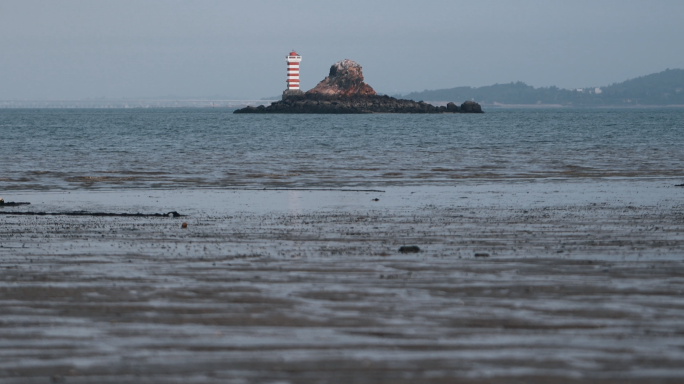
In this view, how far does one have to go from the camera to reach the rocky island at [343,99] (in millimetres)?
143875

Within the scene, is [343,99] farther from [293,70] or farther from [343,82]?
[293,70]

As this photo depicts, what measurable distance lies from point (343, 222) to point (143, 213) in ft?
12.8

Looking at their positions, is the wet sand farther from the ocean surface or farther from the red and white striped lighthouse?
the red and white striped lighthouse

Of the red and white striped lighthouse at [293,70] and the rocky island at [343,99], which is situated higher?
the red and white striped lighthouse at [293,70]

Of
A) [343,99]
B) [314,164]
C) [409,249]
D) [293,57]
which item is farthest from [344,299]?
[343,99]

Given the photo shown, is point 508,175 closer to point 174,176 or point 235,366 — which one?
point 174,176

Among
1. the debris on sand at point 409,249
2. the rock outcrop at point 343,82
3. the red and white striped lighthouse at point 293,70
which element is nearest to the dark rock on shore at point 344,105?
the rock outcrop at point 343,82

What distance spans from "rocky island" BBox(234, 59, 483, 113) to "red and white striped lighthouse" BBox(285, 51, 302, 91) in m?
1.84

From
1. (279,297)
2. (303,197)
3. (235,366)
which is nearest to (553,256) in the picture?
(279,297)

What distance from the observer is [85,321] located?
596 cm

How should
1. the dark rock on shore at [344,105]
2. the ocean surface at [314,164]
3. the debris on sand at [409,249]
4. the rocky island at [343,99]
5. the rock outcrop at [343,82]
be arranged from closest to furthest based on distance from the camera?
the debris on sand at [409,249] < the ocean surface at [314,164] < the dark rock on shore at [344,105] < the rocky island at [343,99] < the rock outcrop at [343,82]

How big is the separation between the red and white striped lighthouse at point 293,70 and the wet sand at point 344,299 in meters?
123

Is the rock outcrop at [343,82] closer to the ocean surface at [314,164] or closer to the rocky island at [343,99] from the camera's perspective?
the rocky island at [343,99]

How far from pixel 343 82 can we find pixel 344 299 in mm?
144496
